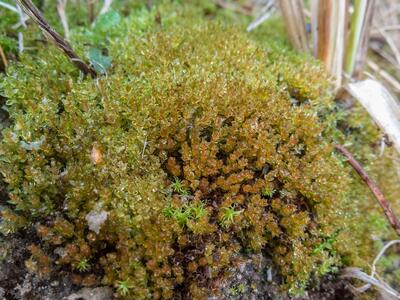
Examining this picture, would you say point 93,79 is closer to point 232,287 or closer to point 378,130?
point 232,287

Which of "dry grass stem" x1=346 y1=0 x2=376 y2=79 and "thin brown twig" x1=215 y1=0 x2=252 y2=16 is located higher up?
"dry grass stem" x1=346 y1=0 x2=376 y2=79

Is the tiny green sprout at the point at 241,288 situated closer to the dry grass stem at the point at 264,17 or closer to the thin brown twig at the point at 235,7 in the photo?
the dry grass stem at the point at 264,17

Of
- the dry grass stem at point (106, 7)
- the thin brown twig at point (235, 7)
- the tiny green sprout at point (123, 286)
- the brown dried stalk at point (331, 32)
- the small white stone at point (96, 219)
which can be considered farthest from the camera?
the thin brown twig at point (235, 7)

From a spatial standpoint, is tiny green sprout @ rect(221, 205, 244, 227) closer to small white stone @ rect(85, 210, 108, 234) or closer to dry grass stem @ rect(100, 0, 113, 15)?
small white stone @ rect(85, 210, 108, 234)

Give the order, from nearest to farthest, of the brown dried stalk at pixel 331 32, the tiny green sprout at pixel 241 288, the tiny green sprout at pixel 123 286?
the tiny green sprout at pixel 123 286 → the tiny green sprout at pixel 241 288 → the brown dried stalk at pixel 331 32

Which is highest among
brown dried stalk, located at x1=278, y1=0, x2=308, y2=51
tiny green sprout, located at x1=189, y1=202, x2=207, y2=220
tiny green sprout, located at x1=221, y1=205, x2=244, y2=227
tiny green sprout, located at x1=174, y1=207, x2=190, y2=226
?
brown dried stalk, located at x1=278, y1=0, x2=308, y2=51

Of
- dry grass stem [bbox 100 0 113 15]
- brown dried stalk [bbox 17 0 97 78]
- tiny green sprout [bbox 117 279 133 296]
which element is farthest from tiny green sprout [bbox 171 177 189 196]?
dry grass stem [bbox 100 0 113 15]

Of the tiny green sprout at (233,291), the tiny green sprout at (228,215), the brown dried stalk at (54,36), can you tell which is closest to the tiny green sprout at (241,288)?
the tiny green sprout at (233,291)
